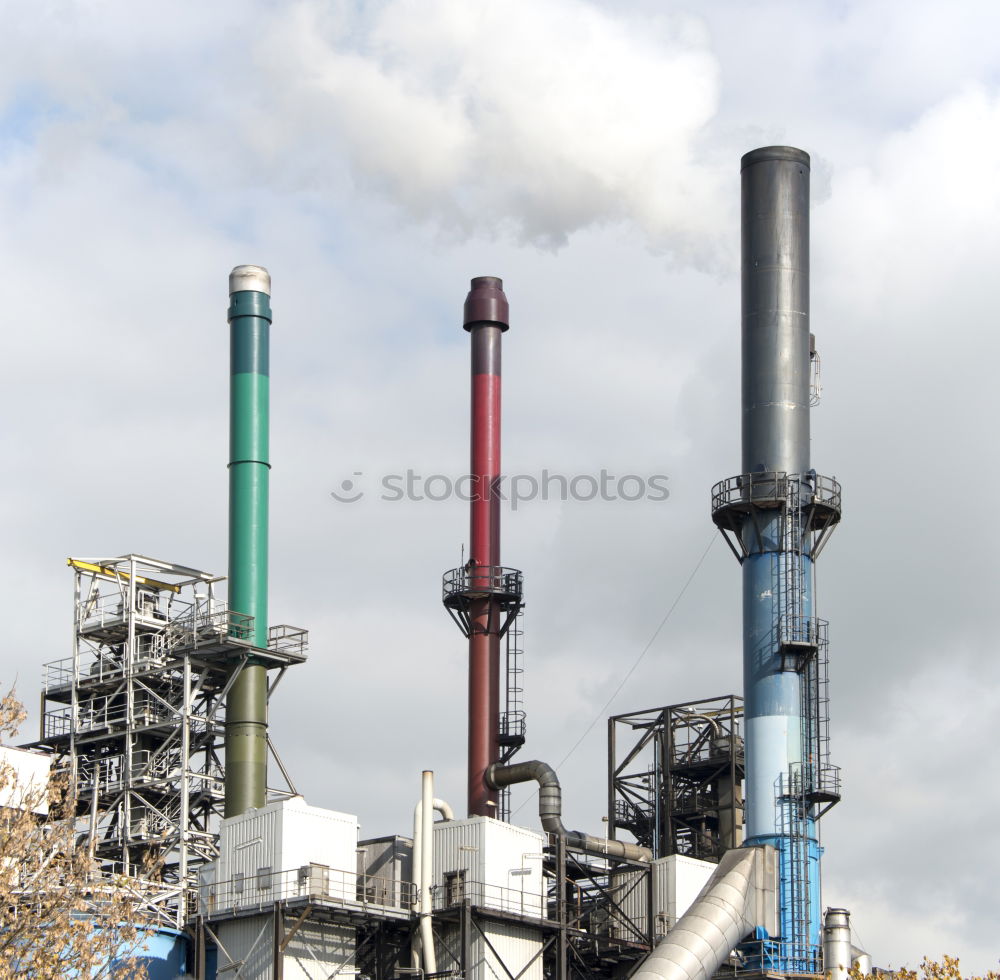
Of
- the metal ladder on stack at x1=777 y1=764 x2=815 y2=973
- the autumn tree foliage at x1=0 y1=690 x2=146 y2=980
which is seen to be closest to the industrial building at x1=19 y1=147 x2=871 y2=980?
the metal ladder on stack at x1=777 y1=764 x2=815 y2=973

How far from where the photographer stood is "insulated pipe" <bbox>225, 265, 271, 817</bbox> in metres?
70.5

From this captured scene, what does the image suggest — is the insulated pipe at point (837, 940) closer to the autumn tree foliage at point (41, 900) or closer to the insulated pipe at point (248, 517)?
the insulated pipe at point (248, 517)

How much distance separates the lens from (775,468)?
66125 millimetres

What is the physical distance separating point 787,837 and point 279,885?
15.8 meters

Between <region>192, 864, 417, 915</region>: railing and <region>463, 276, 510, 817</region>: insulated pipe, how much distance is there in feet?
34.2

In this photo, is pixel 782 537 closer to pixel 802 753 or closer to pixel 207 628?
pixel 802 753

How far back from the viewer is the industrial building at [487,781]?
6038cm

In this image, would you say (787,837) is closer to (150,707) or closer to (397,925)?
(397,925)

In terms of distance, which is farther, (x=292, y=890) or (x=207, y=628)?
(x=207, y=628)

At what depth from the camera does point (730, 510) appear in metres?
66.3

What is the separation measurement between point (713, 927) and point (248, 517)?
23.6 meters

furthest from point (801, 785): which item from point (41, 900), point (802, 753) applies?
point (41, 900)

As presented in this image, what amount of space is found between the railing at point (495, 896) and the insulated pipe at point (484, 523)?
25.4 feet

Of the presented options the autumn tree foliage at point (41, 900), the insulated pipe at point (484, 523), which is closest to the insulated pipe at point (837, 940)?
the insulated pipe at point (484, 523)
